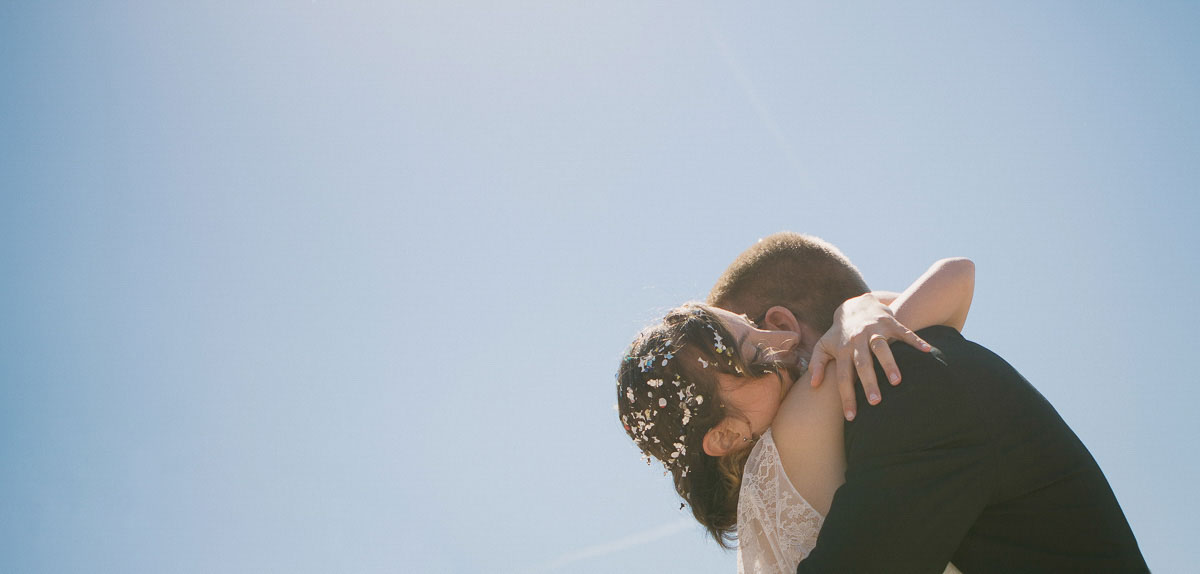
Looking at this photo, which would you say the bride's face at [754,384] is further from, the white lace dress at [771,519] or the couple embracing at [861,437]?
the white lace dress at [771,519]

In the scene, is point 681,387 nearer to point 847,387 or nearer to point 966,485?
point 847,387

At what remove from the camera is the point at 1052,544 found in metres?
3.81

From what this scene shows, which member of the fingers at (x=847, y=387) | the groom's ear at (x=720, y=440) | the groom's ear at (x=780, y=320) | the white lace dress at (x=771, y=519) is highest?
the groom's ear at (x=780, y=320)

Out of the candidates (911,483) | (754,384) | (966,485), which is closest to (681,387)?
(754,384)

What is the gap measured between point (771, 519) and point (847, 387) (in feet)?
2.90

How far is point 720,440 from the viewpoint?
4.83 m

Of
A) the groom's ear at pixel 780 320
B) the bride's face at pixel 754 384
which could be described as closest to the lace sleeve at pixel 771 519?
the bride's face at pixel 754 384

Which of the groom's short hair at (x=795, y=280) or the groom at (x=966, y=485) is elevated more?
the groom's short hair at (x=795, y=280)

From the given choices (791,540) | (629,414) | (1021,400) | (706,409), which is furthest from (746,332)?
(1021,400)

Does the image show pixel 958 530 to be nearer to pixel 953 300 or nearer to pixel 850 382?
pixel 850 382

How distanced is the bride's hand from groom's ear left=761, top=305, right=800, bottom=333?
18.3 inches

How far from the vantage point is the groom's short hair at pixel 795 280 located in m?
5.48

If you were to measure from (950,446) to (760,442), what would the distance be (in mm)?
1131

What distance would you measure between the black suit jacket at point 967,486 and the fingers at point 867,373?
0.04 meters
